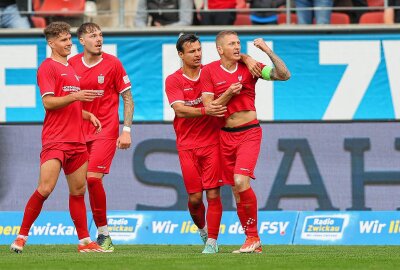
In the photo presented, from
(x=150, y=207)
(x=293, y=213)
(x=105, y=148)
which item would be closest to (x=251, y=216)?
(x=105, y=148)

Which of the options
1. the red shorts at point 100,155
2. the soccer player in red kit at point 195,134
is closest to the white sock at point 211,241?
the soccer player in red kit at point 195,134

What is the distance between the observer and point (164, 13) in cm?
1839

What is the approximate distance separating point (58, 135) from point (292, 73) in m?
6.43

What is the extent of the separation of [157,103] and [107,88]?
4.71m

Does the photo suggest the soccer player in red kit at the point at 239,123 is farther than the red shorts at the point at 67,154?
Yes

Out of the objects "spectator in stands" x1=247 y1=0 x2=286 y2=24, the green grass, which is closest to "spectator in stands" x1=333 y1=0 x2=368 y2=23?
"spectator in stands" x1=247 y1=0 x2=286 y2=24

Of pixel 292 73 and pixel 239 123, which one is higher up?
pixel 239 123

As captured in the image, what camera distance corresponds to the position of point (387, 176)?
57.9ft

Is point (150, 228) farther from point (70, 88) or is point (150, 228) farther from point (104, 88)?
point (70, 88)

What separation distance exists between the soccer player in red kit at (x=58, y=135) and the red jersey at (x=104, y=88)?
64 cm

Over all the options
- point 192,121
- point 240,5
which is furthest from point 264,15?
point 192,121

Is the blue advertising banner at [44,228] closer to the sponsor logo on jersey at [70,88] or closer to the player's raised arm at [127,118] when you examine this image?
the player's raised arm at [127,118]

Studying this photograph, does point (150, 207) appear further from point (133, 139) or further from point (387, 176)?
point (387, 176)

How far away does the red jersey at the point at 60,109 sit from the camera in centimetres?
1241
